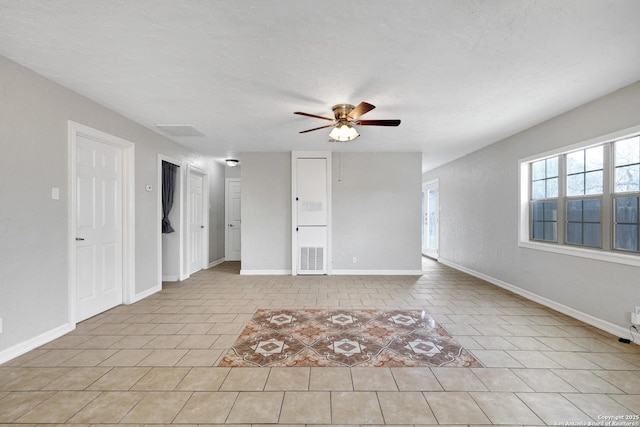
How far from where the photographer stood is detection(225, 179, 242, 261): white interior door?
7.29 m

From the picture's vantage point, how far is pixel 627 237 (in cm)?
294

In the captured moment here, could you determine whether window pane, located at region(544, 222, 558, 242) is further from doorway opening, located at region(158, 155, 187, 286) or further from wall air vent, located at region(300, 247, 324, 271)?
doorway opening, located at region(158, 155, 187, 286)

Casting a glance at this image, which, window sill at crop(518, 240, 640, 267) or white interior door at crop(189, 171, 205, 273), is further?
white interior door at crop(189, 171, 205, 273)

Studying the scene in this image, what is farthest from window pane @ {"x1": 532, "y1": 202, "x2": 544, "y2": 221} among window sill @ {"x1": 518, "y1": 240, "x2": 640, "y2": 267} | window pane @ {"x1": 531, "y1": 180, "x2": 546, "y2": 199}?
window sill @ {"x1": 518, "y1": 240, "x2": 640, "y2": 267}

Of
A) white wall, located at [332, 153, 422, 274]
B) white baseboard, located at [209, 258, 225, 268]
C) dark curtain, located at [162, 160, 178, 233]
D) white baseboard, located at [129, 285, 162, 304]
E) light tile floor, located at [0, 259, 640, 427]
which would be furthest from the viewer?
white baseboard, located at [209, 258, 225, 268]

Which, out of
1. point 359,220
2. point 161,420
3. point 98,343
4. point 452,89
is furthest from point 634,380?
point 98,343

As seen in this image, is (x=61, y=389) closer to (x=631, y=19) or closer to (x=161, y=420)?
(x=161, y=420)

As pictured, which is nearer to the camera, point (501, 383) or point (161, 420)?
point (161, 420)

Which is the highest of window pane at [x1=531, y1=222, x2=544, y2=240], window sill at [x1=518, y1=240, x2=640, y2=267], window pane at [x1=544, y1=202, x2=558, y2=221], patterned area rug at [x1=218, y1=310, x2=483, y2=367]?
window pane at [x1=544, y1=202, x2=558, y2=221]

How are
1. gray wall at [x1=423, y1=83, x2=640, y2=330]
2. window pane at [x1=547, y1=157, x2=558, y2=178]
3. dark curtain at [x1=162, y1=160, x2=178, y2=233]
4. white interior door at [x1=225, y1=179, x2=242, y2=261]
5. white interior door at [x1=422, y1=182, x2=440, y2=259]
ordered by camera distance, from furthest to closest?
white interior door at [x1=422, y1=182, x2=440, y2=259] → white interior door at [x1=225, y1=179, x2=242, y2=261] → dark curtain at [x1=162, y1=160, x2=178, y2=233] → window pane at [x1=547, y1=157, x2=558, y2=178] → gray wall at [x1=423, y1=83, x2=640, y2=330]

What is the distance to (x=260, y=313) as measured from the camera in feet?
11.6

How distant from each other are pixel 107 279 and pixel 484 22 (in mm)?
4714

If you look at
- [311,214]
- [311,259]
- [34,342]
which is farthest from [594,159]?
[34,342]

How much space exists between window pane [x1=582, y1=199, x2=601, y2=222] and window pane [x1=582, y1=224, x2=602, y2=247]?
0.24 ft
